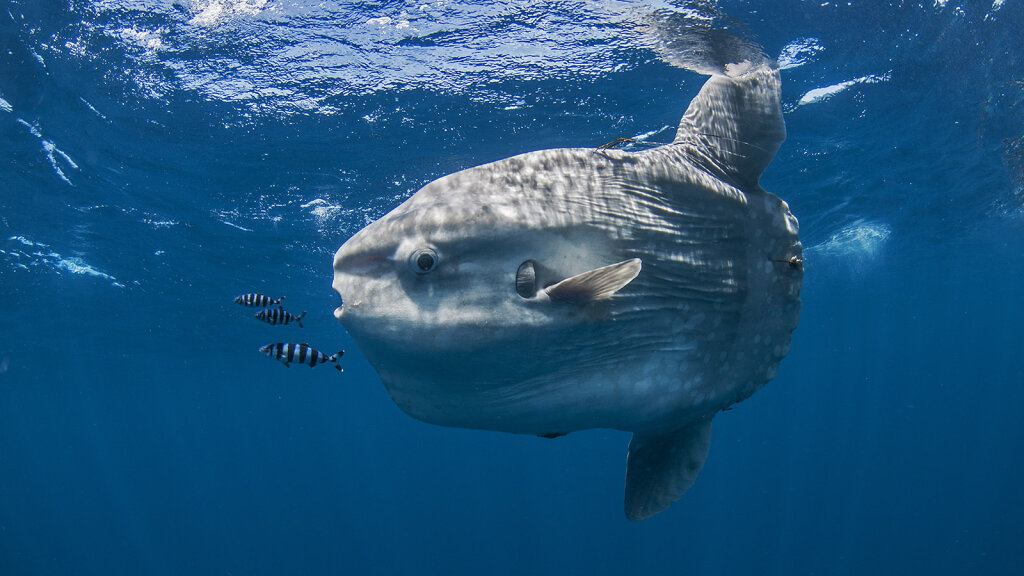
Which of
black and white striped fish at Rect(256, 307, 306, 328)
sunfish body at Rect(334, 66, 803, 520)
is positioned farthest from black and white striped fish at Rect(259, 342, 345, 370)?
sunfish body at Rect(334, 66, 803, 520)

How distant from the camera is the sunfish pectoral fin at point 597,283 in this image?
5.31 ft

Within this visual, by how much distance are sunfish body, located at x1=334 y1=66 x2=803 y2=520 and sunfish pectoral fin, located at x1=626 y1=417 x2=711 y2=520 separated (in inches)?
10.6

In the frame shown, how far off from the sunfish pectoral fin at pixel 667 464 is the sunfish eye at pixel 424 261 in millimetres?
1602

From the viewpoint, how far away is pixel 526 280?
167 centimetres

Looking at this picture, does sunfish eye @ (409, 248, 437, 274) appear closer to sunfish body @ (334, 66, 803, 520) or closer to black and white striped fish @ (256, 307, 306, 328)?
sunfish body @ (334, 66, 803, 520)

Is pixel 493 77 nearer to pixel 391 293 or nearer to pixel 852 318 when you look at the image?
pixel 391 293

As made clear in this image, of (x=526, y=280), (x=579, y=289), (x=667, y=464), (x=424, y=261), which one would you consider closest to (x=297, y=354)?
(x=667, y=464)

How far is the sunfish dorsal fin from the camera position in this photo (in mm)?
2561

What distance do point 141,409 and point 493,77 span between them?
55.3m

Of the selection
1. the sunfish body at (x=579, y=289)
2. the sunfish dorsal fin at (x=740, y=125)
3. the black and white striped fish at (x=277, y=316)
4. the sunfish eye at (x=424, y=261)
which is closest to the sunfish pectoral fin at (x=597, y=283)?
the sunfish body at (x=579, y=289)

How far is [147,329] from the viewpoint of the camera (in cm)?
2306

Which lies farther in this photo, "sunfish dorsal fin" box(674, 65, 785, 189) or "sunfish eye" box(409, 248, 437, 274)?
"sunfish dorsal fin" box(674, 65, 785, 189)

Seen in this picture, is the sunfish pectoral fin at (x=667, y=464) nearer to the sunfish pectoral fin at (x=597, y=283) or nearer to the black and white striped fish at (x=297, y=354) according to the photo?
the sunfish pectoral fin at (x=597, y=283)

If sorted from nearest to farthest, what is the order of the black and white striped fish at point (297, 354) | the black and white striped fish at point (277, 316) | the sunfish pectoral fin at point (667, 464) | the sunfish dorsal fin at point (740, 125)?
the sunfish dorsal fin at point (740, 125)
the sunfish pectoral fin at point (667, 464)
the black and white striped fish at point (297, 354)
the black and white striped fish at point (277, 316)
